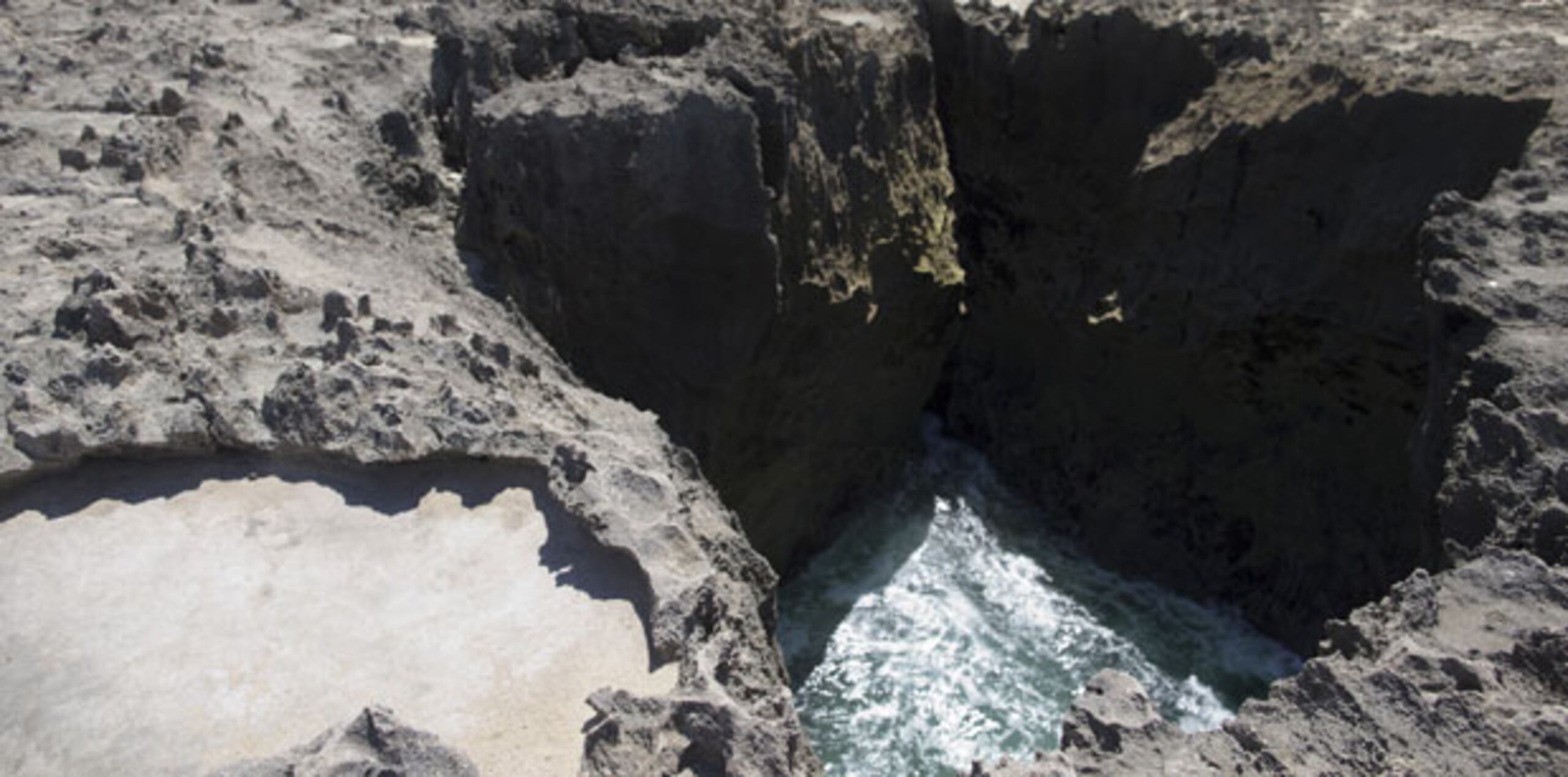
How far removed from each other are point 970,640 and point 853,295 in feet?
13.6

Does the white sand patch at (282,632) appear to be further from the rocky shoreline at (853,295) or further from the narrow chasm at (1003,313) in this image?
the narrow chasm at (1003,313)

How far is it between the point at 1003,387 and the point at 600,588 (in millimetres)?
10278

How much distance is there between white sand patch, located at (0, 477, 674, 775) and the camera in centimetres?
600

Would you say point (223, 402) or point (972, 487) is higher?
point (223, 402)

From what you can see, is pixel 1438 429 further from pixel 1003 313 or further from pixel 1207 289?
pixel 1003 313

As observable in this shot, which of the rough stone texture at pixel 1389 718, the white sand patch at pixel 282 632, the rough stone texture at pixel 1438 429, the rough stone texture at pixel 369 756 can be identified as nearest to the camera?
the rough stone texture at pixel 369 756

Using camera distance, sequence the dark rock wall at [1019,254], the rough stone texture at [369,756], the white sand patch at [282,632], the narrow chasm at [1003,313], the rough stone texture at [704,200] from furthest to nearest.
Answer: the narrow chasm at [1003,313] < the dark rock wall at [1019,254] < the rough stone texture at [704,200] < the white sand patch at [282,632] < the rough stone texture at [369,756]

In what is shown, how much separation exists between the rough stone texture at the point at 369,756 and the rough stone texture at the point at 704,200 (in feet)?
18.6

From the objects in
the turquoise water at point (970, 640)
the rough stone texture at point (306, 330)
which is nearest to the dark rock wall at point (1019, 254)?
the turquoise water at point (970, 640)

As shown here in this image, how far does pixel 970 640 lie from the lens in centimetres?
1416

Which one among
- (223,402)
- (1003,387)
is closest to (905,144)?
(1003,387)

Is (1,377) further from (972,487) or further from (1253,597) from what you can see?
(1253,597)

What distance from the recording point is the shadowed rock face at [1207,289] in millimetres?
12258

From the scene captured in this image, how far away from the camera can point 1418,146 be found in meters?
11.8
